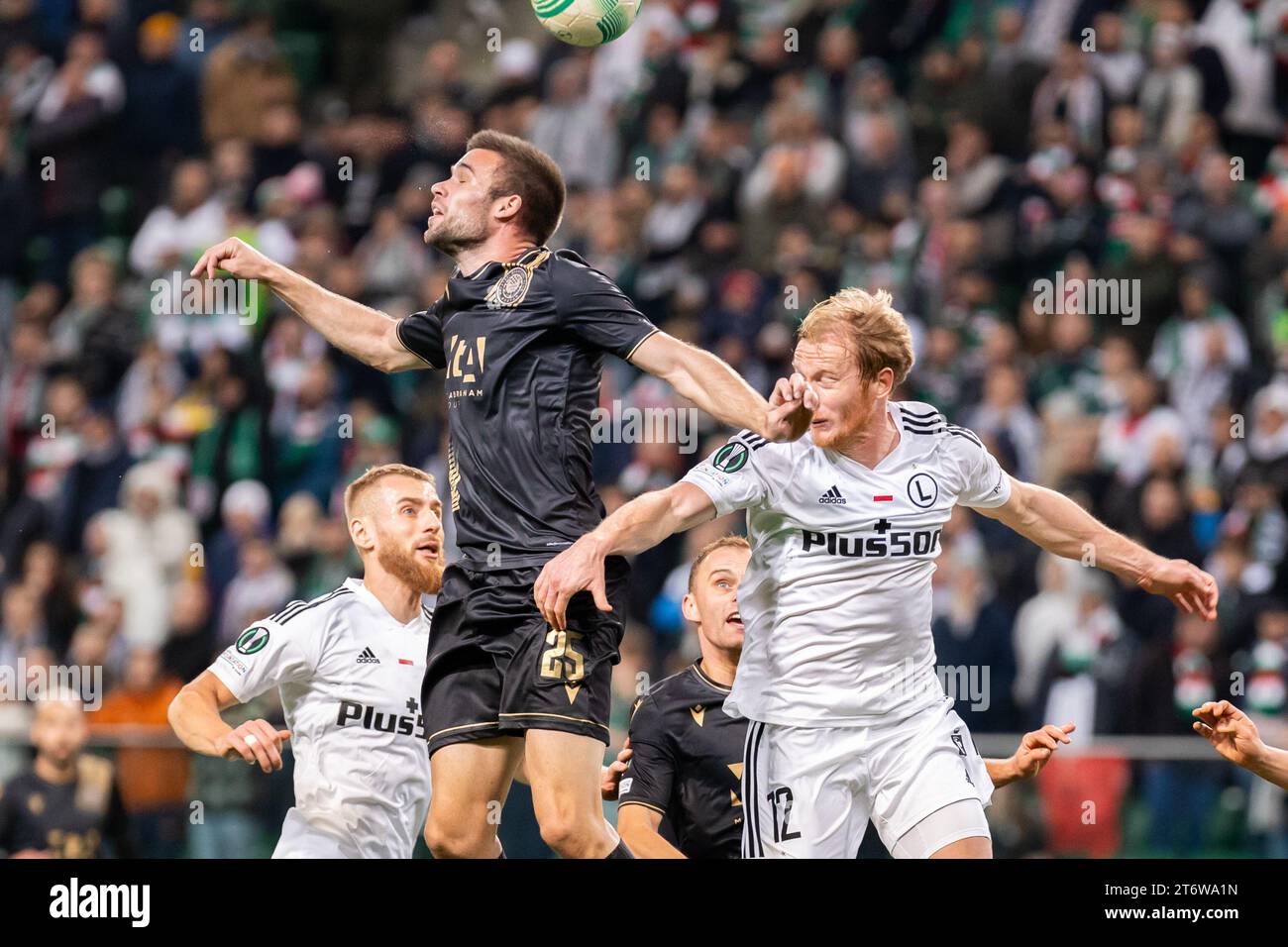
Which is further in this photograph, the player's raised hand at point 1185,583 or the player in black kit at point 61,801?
the player in black kit at point 61,801

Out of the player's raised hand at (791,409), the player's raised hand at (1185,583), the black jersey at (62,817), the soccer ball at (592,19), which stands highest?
the soccer ball at (592,19)

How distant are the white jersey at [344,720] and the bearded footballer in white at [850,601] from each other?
3.83ft

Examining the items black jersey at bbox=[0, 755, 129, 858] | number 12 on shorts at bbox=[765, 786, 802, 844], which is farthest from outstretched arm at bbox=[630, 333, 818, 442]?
black jersey at bbox=[0, 755, 129, 858]

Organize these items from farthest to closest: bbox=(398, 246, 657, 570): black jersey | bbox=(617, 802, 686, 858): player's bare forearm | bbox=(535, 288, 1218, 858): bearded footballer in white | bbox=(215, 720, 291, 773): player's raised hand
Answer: bbox=(617, 802, 686, 858): player's bare forearm → bbox=(398, 246, 657, 570): black jersey → bbox=(535, 288, 1218, 858): bearded footballer in white → bbox=(215, 720, 291, 773): player's raised hand

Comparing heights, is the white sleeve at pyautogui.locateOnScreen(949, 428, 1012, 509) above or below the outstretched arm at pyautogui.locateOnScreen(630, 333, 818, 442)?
below

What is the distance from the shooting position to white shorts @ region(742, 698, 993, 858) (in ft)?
18.4

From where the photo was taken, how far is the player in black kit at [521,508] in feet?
18.5

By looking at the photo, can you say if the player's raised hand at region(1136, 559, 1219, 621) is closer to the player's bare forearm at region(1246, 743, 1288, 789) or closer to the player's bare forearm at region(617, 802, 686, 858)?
the player's bare forearm at region(1246, 743, 1288, 789)

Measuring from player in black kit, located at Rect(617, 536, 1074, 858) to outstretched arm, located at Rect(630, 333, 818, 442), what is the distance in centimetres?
98

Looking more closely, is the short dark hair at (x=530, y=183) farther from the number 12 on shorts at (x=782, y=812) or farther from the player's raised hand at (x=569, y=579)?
the number 12 on shorts at (x=782, y=812)

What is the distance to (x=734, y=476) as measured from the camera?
5.64 meters

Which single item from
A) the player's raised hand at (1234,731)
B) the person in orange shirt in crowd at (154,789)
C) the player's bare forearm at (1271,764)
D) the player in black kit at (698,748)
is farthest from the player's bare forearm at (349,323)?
the player's bare forearm at (1271,764)

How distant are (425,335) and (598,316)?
0.70 metres

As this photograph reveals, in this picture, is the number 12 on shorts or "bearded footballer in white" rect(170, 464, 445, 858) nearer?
the number 12 on shorts
